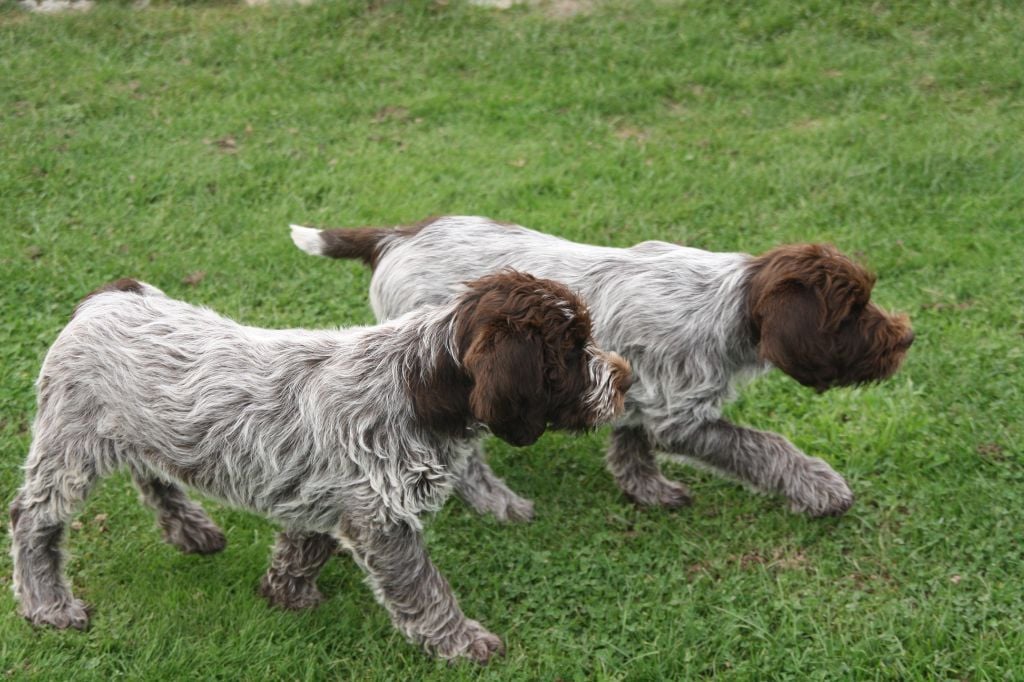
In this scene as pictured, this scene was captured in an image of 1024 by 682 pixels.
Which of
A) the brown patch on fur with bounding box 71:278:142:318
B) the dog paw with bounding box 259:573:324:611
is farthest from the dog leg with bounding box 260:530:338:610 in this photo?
the brown patch on fur with bounding box 71:278:142:318

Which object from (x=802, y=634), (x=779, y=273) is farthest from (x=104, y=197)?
(x=802, y=634)

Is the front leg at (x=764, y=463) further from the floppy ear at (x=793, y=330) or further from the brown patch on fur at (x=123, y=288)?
the brown patch on fur at (x=123, y=288)

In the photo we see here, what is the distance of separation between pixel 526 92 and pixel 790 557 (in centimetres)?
568

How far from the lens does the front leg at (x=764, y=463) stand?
507 centimetres

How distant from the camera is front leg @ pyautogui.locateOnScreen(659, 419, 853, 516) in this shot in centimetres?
507

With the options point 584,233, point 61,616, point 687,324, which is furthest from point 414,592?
point 584,233

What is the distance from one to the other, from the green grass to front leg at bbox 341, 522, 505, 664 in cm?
15

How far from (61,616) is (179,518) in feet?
2.28

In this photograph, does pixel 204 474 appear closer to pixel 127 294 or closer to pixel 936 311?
pixel 127 294

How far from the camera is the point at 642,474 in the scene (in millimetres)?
5430

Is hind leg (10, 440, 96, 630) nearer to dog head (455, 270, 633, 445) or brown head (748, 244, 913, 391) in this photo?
dog head (455, 270, 633, 445)

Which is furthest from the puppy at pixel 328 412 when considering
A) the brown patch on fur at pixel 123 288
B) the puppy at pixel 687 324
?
the puppy at pixel 687 324

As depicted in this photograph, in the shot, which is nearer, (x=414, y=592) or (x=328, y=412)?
(x=328, y=412)

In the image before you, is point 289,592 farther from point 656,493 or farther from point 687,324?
point 687,324
